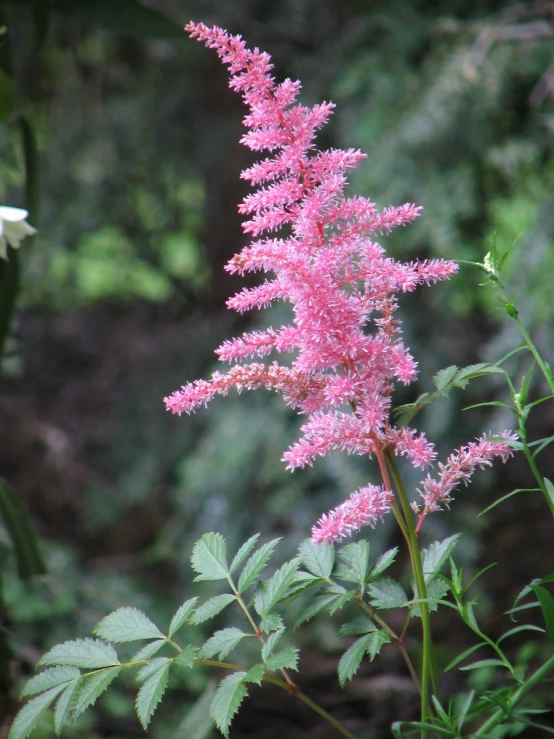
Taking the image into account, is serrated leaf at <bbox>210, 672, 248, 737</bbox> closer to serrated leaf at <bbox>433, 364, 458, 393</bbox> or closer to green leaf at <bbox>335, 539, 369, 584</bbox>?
green leaf at <bbox>335, 539, 369, 584</bbox>

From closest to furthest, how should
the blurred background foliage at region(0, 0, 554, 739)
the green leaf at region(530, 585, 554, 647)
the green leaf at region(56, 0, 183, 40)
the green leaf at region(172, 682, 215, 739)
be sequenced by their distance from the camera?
the green leaf at region(530, 585, 554, 647) → the green leaf at region(172, 682, 215, 739) → the green leaf at region(56, 0, 183, 40) → the blurred background foliage at region(0, 0, 554, 739)

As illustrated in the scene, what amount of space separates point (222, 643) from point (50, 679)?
107 mm

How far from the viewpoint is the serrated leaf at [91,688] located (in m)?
0.45

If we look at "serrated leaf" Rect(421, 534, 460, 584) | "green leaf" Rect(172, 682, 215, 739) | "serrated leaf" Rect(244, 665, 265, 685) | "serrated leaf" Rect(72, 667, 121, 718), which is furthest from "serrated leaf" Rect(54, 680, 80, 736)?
"green leaf" Rect(172, 682, 215, 739)

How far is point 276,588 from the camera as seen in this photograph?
0.46 metres

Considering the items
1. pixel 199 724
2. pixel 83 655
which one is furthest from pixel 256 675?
pixel 199 724

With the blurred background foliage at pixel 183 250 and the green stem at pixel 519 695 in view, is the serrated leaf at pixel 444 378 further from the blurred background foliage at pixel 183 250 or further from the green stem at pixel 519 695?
the blurred background foliage at pixel 183 250

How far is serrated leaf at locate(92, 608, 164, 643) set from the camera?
49 centimetres

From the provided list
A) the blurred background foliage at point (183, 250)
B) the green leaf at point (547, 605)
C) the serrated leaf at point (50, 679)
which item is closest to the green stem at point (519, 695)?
the green leaf at point (547, 605)

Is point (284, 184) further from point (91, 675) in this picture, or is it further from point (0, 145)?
point (0, 145)

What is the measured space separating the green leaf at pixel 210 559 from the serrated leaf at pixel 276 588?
28 millimetres

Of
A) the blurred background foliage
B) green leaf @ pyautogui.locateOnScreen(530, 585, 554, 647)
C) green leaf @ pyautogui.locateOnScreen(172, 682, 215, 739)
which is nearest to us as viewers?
green leaf @ pyautogui.locateOnScreen(530, 585, 554, 647)

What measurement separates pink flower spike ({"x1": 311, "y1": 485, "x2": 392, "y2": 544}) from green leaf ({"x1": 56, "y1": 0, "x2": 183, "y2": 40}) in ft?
2.58

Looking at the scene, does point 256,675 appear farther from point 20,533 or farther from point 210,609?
point 20,533
